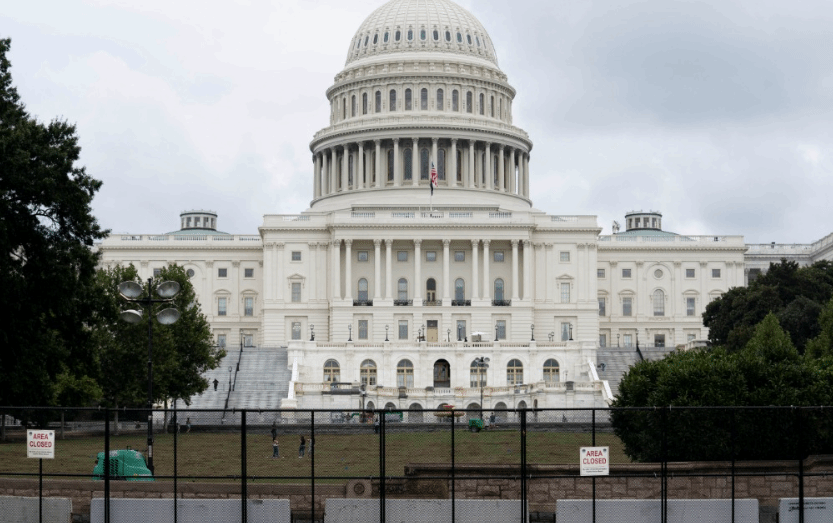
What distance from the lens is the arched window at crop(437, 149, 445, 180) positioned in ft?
502

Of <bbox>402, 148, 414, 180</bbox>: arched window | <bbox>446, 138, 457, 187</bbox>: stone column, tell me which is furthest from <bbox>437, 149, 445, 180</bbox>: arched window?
<bbox>402, 148, 414, 180</bbox>: arched window

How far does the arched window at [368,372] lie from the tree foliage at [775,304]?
87.8 ft

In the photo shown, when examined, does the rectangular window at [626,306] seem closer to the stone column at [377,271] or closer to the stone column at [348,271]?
the stone column at [377,271]

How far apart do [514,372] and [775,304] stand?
20.5 metres

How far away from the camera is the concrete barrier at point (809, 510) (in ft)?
125

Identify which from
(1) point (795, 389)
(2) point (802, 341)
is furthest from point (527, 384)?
(1) point (795, 389)

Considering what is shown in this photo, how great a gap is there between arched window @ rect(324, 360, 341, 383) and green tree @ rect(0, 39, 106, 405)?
2463 inches

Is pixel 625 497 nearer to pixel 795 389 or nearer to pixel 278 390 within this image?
pixel 795 389

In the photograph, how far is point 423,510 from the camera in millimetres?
37719

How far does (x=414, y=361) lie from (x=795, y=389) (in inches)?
2508

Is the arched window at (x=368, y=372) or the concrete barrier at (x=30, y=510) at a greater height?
the arched window at (x=368, y=372)

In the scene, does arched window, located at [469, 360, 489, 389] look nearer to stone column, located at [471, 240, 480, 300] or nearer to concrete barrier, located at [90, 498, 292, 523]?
stone column, located at [471, 240, 480, 300]

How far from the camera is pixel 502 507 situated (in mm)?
37656

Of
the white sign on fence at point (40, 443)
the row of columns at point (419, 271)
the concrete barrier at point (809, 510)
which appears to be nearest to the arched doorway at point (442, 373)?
the row of columns at point (419, 271)
